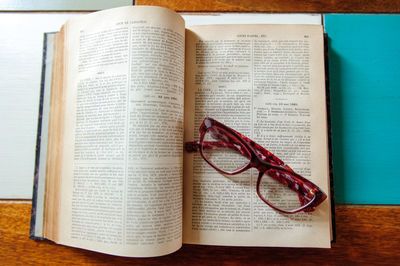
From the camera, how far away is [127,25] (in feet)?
1.40

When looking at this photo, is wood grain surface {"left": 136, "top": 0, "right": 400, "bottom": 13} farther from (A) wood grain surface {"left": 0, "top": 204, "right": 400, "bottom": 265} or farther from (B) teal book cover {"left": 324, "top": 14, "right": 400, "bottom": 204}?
(A) wood grain surface {"left": 0, "top": 204, "right": 400, "bottom": 265}

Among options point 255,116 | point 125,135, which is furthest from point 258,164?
point 125,135

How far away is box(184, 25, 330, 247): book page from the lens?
44 centimetres

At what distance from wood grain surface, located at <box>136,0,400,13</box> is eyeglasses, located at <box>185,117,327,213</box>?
0.23m

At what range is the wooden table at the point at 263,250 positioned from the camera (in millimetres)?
449

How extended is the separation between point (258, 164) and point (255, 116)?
0.28 feet

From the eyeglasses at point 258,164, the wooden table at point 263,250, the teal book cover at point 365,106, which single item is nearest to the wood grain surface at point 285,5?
the teal book cover at point 365,106

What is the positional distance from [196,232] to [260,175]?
0.14 meters

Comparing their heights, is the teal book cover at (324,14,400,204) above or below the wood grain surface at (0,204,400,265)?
above

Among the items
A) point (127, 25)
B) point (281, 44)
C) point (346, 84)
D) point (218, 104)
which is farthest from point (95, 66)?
point (346, 84)

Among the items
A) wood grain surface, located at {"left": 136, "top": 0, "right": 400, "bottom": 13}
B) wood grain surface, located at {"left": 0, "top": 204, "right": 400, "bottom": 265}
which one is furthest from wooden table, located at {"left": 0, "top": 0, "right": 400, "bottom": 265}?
wood grain surface, located at {"left": 136, "top": 0, "right": 400, "bottom": 13}

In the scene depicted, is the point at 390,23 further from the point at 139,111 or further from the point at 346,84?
the point at 139,111

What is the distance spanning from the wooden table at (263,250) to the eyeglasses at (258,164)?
0.26 ft

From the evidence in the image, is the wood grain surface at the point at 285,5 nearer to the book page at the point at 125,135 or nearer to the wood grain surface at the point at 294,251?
the book page at the point at 125,135
